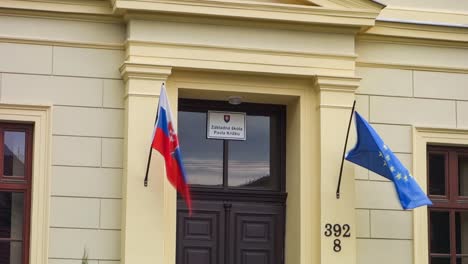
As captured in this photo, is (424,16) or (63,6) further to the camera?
(424,16)

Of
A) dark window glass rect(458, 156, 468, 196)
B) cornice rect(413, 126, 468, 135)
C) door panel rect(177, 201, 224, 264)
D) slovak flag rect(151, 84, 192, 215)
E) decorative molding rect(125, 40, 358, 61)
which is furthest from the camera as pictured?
dark window glass rect(458, 156, 468, 196)

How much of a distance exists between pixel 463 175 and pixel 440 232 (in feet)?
2.23

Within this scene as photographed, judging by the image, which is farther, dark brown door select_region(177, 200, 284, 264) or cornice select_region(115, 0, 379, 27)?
dark brown door select_region(177, 200, 284, 264)

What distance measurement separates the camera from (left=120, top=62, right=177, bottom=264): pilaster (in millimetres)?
11016

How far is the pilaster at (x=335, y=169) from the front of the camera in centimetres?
1147

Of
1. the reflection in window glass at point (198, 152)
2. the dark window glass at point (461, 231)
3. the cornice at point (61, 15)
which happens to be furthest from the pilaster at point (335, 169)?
the cornice at point (61, 15)

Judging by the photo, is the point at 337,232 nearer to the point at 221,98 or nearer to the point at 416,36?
the point at 221,98

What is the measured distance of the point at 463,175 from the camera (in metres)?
12.3

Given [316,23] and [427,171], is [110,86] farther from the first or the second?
[427,171]

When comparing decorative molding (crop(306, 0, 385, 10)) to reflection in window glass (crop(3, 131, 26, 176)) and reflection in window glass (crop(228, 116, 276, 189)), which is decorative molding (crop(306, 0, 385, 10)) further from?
reflection in window glass (crop(3, 131, 26, 176))

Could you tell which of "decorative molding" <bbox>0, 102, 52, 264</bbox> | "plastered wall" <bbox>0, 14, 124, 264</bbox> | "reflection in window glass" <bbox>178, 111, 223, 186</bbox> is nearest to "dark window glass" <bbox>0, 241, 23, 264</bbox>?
"decorative molding" <bbox>0, 102, 52, 264</bbox>

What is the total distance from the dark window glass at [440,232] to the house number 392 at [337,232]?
1.15 m

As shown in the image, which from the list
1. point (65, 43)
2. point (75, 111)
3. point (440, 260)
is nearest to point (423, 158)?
point (440, 260)

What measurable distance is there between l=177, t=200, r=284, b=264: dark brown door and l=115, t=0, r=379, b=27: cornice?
1.99 m
